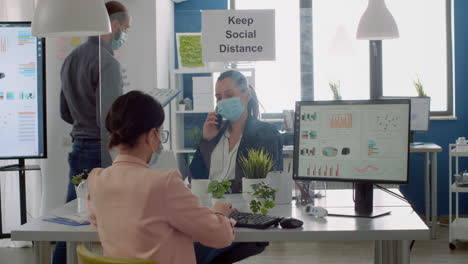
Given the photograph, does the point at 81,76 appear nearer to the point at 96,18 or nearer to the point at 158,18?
the point at 158,18

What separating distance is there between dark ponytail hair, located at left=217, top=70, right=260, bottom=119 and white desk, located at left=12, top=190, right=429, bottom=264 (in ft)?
1.97

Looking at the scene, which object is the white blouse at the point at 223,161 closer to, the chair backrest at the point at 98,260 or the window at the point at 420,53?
the chair backrest at the point at 98,260

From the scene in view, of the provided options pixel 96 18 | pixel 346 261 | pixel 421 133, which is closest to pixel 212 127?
pixel 96 18

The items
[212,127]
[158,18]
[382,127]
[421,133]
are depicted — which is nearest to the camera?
[382,127]

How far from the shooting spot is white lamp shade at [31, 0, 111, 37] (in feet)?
8.84

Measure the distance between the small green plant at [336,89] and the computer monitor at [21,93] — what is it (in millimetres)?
3146

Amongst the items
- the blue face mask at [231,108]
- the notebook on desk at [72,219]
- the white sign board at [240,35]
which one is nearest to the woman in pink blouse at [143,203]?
the notebook on desk at [72,219]

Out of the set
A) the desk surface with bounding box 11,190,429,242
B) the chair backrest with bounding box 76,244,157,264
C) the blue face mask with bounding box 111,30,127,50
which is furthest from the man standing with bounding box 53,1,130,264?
the chair backrest with bounding box 76,244,157,264

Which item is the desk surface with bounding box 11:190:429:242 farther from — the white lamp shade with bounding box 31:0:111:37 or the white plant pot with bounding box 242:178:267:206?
the white lamp shade with bounding box 31:0:111:37

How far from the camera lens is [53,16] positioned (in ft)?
8.86

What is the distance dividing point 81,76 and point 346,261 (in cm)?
236

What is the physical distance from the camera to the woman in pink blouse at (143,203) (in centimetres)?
189

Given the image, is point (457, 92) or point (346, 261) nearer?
point (346, 261)

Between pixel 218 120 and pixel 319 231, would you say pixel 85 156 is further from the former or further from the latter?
pixel 319 231
